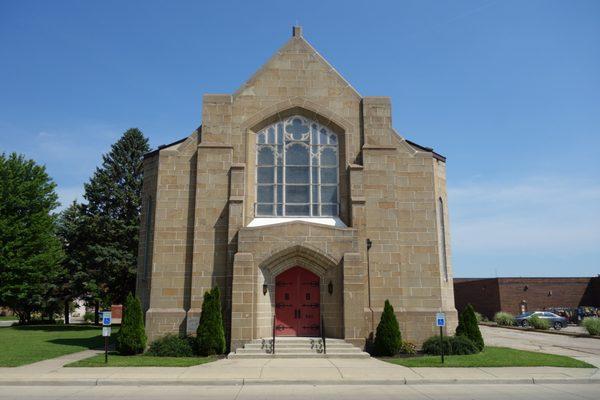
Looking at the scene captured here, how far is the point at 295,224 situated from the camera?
744 inches

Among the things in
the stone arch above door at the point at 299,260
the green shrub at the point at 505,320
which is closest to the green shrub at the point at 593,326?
the green shrub at the point at 505,320

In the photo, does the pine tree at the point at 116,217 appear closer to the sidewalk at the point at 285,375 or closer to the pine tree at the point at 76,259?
the pine tree at the point at 76,259

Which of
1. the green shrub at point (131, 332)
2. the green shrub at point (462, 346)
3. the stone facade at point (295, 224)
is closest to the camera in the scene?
the green shrub at point (462, 346)

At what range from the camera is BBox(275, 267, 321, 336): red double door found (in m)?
19.2

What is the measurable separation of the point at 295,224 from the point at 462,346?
25.1 feet

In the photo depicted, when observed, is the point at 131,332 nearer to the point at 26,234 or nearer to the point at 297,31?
the point at 297,31

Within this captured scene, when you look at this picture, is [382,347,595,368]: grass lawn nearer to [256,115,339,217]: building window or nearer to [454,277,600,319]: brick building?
[256,115,339,217]: building window

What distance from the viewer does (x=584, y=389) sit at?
1179cm

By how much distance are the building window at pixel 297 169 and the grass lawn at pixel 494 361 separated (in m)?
6.92

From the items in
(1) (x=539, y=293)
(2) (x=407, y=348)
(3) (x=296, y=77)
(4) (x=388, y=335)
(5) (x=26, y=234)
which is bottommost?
(2) (x=407, y=348)

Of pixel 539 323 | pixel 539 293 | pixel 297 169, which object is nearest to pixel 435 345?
pixel 297 169

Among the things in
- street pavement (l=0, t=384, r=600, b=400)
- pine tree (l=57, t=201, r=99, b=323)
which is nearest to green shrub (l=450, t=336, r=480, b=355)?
street pavement (l=0, t=384, r=600, b=400)

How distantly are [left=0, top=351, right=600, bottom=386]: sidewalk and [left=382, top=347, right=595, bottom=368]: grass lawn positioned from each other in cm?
63

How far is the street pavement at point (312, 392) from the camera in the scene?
10516 millimetres
